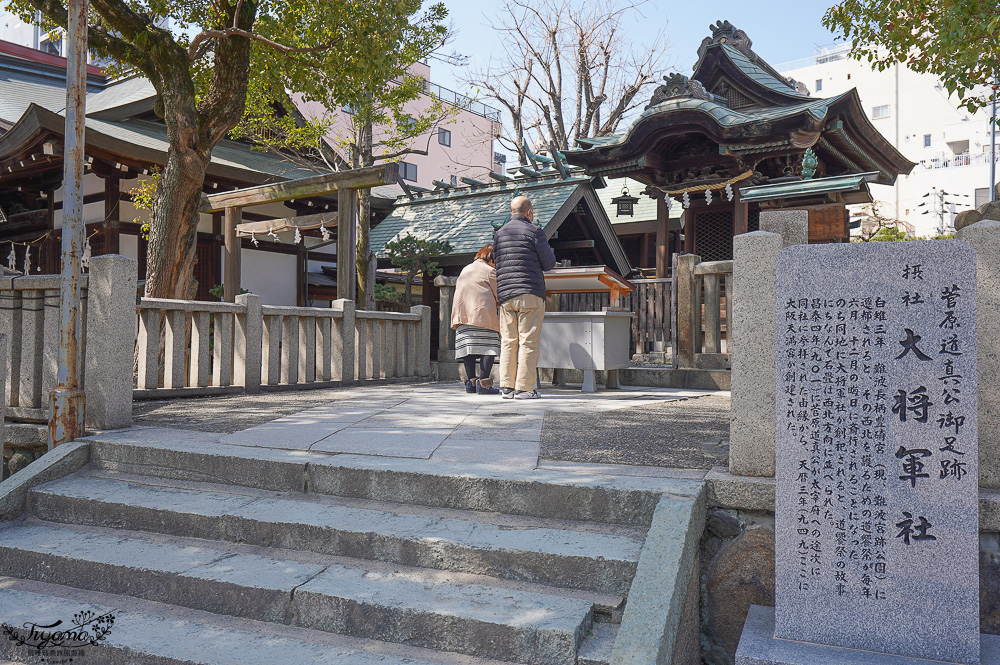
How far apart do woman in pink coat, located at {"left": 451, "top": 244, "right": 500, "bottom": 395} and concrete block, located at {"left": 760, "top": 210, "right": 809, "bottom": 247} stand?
13.5ft

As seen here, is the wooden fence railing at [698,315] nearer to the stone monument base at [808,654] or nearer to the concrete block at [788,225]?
the concrete block at [788,225]

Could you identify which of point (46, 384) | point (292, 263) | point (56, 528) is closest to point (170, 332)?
point (46, 384)

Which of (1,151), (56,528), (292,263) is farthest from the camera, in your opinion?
(292,263)

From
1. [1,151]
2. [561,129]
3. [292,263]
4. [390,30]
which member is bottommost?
[292,263]

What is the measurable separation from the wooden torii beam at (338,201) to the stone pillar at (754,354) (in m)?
6.49

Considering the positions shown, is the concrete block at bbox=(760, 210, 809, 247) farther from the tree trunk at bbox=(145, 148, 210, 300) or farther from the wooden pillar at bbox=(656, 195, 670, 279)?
the wooden pillar at bbox=(656, 195, 670, 279)

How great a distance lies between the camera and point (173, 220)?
26.4ft

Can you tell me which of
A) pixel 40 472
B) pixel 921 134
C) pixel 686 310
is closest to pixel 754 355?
pixel 40 472

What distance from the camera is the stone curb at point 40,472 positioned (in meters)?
4.20

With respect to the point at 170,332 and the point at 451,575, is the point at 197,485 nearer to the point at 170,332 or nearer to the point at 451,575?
the point at 451,575

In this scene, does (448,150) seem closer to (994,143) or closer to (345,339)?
(994,143)

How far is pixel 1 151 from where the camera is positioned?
38.1 feet

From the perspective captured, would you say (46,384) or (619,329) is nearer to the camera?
(46,384)

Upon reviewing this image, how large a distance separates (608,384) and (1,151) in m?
11.1
